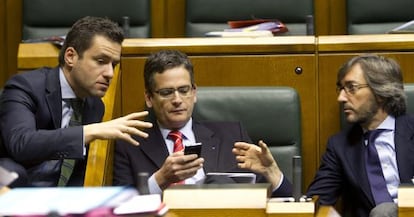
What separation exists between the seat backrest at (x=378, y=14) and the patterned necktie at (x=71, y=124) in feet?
3.99

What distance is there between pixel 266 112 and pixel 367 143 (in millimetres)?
237

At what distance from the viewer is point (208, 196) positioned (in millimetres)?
1542

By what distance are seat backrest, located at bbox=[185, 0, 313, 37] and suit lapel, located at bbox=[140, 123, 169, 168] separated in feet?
2.98

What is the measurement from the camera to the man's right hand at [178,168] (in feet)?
6.31

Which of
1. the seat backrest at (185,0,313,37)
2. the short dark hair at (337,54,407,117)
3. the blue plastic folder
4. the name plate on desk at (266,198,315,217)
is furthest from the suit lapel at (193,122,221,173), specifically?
the blue plastic folder

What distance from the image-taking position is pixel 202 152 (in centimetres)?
215

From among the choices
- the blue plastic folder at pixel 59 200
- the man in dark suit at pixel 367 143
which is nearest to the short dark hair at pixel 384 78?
the man in dark suit at pixel 367 143

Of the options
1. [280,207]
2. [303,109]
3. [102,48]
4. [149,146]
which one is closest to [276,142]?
[303,109]

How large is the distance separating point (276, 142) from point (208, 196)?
693 millimetres

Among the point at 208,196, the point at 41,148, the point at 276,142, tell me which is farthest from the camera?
the point at 276,142

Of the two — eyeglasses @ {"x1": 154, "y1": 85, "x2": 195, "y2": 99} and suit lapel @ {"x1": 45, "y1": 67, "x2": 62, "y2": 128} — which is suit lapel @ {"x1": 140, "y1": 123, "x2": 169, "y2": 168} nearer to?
eyeglasses @ {"x1": 154, "y1": 85, "x2": 195, "y2": 99}

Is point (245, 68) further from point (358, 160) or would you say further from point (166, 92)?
point (358, 160)

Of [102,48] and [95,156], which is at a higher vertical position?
[102,48]

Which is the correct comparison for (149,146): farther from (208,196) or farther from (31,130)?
(208,196)
